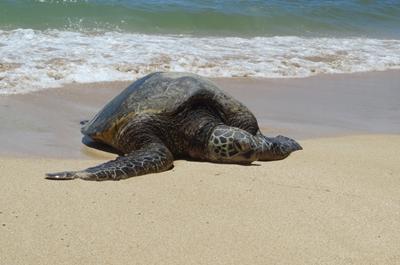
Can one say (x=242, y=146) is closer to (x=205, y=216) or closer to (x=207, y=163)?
(x=207, y=163)

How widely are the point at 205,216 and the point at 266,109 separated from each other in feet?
12.7

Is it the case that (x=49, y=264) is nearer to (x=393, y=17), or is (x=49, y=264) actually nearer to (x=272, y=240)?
(x=272, y=240)

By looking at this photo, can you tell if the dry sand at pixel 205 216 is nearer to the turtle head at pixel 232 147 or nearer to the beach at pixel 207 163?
the beach at pixel 207 163

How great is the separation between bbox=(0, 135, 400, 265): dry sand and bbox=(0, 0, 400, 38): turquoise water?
357 inches

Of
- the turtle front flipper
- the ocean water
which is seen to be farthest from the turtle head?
the ocean water

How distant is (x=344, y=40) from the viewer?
1373 cm

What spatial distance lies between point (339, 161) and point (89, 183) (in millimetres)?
2105

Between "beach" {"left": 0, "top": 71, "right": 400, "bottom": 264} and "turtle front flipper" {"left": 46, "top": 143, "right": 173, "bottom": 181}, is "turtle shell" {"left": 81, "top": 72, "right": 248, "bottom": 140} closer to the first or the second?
"beach" {"left": 0, "top": 71, "right": 400, "bottom": 264}

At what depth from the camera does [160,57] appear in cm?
980

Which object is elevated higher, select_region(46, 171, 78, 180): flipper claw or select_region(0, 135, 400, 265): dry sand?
select_region(0, 135, 400, 265): dry sand

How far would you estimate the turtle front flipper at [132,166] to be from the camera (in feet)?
13.4

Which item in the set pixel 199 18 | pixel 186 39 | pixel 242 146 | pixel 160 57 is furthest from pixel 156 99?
pixel 199 18

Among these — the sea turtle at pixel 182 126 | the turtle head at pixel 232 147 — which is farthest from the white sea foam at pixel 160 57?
the turtle head at pixel 232 147

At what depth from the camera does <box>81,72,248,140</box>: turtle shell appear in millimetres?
5086
